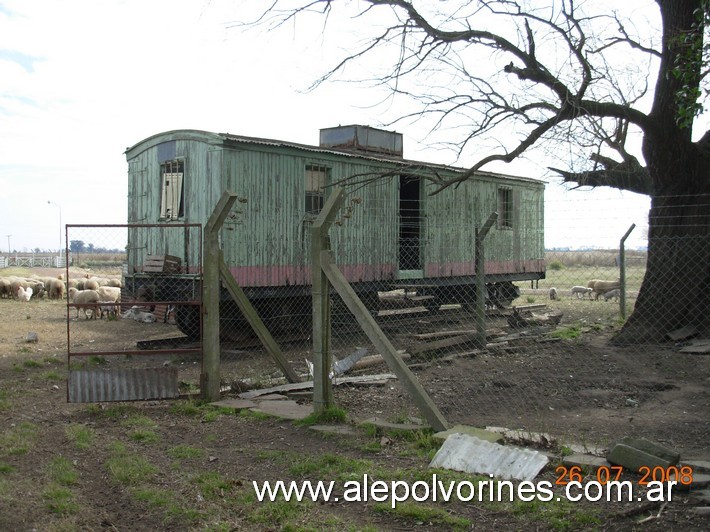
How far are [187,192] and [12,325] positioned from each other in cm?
628

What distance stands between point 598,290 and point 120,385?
1783cm

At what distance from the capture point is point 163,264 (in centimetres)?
1200

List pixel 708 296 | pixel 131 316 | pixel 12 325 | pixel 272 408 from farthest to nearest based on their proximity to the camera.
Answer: pixel 131 316
pixel 12 325
pixel 708 296
pixel 272 408

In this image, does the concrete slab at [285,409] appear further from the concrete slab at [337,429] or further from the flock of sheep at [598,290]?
the flock of sheep at [598,290]

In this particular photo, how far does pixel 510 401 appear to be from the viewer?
716 cm

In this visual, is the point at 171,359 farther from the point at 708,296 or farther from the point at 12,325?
the point at 708,296

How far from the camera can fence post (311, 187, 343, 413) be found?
6.12 metres

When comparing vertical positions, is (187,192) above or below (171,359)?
above

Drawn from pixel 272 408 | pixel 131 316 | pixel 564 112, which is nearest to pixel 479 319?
pixel 564 112

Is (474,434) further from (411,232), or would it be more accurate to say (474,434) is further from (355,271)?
(411,232)

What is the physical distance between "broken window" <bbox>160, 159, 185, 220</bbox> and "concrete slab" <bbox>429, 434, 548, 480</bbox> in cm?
873

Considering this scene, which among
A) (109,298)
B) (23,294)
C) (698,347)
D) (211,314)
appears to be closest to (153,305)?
(211,314)

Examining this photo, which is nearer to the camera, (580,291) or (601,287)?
(601,287)

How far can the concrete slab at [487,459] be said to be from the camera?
14.6 feet
